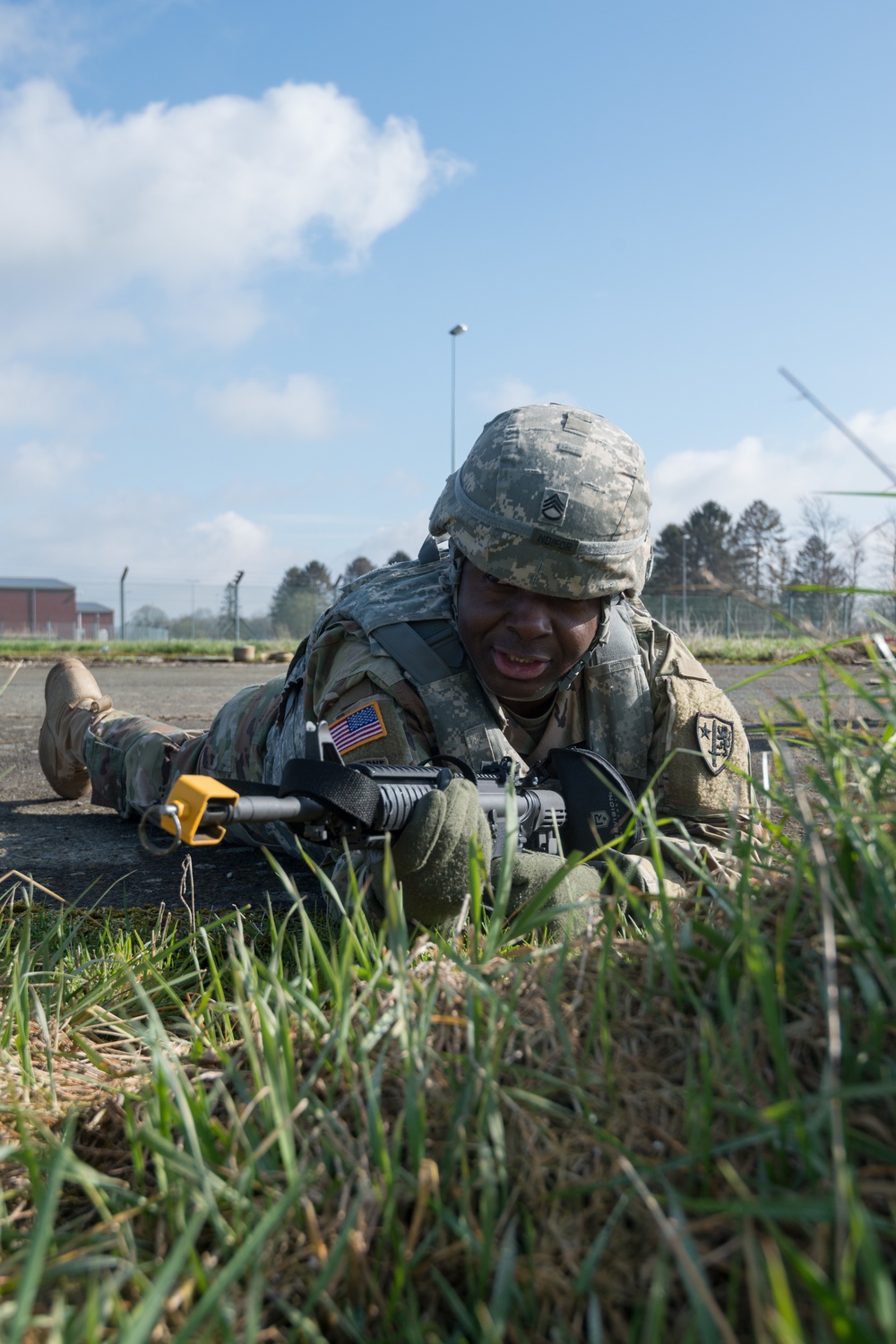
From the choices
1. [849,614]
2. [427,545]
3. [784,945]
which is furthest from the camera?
[427,545]

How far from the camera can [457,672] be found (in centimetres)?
282

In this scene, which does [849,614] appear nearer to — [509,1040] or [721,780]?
[509,1040]

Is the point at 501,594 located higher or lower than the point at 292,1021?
higher

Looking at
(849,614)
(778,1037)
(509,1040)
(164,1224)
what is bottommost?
(164,1224)

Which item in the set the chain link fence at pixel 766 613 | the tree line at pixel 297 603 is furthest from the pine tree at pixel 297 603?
the chain link fence at pixel 766 613

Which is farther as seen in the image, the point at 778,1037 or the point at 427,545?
the point at 427,545

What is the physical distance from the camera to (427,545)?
137 inches

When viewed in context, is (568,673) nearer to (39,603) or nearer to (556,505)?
(556,505)

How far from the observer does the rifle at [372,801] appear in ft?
4.55

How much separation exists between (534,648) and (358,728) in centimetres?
57

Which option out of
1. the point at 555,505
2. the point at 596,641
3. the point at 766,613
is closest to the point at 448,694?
the point at 596,641

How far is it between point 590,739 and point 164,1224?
220 cm

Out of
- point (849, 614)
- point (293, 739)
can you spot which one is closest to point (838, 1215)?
point (849, 614)

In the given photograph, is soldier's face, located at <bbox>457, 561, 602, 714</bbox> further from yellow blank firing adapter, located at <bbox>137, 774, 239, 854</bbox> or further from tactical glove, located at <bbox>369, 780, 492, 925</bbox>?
yellow blank firing adapter, located at <bbox>137, 774, 239, 854</bbox>
